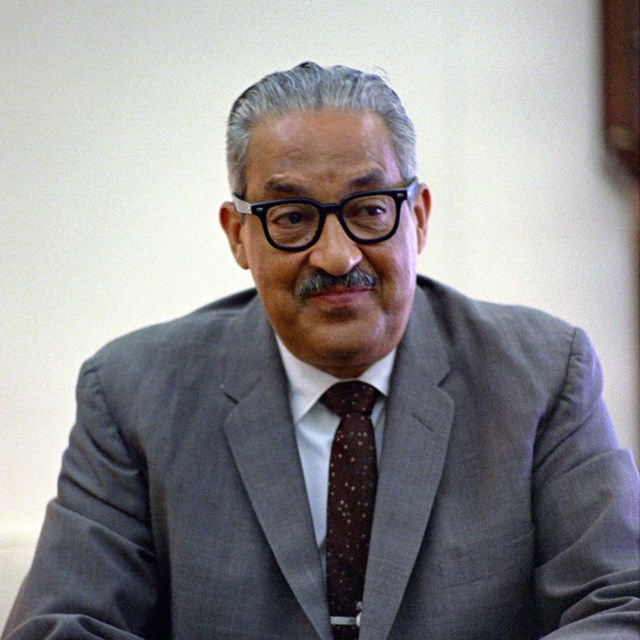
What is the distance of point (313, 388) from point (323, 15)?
1.32 meters

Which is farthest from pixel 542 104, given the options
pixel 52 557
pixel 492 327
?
pixel 52 557

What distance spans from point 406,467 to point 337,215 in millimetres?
423

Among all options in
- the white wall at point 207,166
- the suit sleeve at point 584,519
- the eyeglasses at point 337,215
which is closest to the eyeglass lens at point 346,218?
the eyeglasses at point 337,215

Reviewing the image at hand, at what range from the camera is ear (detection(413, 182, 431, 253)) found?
183cm

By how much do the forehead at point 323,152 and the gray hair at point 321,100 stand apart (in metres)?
0.02

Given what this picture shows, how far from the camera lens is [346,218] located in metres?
1.67

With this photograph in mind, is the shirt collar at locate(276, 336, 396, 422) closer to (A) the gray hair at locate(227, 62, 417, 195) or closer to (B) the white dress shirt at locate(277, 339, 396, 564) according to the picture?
(B) the white dress shirt at locate(277, 339, 396, 564)

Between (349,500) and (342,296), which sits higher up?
(342,296)

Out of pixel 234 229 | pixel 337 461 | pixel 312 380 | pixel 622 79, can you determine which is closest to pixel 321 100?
pixel 234 229

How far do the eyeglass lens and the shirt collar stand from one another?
24cm

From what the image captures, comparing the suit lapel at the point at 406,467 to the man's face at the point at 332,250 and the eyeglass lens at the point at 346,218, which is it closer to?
the man's face at the point at 332,250

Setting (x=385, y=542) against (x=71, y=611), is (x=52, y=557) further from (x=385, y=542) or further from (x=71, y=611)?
(x=385, y=542)

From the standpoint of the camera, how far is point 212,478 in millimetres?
1763

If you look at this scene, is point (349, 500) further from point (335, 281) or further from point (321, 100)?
point (321, 100)
